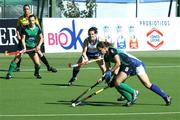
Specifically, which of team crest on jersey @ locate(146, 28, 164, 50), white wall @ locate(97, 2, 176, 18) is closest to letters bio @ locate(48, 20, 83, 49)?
team crest on jersey @ locate(146, 28, 164, 50)

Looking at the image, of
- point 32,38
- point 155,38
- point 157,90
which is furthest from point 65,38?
point 157,90

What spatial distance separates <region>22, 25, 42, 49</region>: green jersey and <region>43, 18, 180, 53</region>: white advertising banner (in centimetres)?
1101

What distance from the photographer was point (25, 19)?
755 inches

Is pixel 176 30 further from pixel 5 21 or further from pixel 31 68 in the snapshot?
pixel 31 68

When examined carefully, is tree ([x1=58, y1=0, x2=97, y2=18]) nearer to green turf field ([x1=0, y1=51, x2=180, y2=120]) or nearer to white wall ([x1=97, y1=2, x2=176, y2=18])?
white wall ([x1=97, y1=2, x2=176, y2=18])

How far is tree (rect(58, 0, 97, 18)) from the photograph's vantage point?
47.8m

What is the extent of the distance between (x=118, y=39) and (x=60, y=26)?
276 centimetres

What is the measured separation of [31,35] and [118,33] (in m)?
12.9

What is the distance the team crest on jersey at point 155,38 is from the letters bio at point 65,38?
3555 mm

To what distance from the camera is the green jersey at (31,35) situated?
57.2 feet

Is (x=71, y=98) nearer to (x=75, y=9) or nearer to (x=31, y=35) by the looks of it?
(x=31, y=35)

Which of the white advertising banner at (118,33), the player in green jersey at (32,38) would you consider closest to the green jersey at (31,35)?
the player in green jersey at (32,38)

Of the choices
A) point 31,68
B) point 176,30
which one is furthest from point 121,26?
point 31,68

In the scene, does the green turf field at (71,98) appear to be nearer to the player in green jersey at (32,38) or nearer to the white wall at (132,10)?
the player in green jersey at (32,38)
